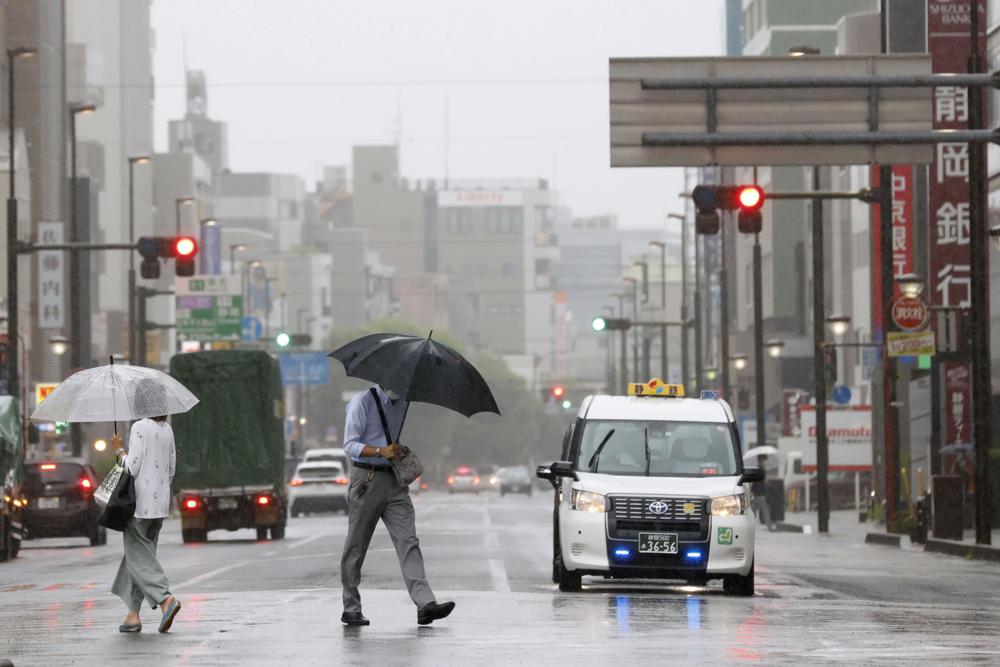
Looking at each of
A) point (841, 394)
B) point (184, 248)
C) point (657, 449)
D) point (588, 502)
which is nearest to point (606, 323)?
point (841, 394)

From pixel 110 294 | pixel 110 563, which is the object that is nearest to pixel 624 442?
pixel 110 563

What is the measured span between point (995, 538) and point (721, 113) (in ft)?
43.8

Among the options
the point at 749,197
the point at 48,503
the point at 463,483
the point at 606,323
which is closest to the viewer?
the point at 749,197

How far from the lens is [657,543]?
21.6m

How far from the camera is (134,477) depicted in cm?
1744

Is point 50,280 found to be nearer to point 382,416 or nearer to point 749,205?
point 749,205

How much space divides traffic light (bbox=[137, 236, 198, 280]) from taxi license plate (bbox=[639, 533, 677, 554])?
59.7ft

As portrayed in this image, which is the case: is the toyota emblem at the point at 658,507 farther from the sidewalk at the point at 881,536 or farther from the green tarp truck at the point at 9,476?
the green tarp truck at the point at 9,476

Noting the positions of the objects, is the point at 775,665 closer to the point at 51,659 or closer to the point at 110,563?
the point at 51,659

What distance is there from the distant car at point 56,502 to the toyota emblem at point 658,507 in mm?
23018

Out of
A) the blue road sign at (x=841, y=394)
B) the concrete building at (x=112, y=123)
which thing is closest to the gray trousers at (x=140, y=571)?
the blue road sign at (x=841, y=394)

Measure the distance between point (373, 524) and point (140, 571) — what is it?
181 cm

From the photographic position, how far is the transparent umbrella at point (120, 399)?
1798 cm

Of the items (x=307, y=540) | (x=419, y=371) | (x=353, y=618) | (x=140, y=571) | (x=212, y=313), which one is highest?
(x=212, y=313)
